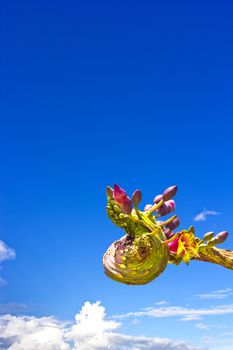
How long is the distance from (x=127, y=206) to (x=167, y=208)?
406 millimetres

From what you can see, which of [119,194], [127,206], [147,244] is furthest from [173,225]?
[119,194]

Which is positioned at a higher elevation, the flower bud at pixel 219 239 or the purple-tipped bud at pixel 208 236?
the purple-tipped bud at pixel 208 236

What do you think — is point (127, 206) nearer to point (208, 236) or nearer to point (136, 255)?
point (136, 255)

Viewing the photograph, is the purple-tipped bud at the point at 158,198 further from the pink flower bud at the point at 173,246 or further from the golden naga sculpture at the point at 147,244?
the pink flower bud at the point at 173,246

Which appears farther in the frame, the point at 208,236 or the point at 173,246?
the point at 173,246

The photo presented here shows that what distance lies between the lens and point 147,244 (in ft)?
12.1

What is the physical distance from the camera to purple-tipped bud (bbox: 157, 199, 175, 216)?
149 inches

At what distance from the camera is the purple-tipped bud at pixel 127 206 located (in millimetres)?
3496

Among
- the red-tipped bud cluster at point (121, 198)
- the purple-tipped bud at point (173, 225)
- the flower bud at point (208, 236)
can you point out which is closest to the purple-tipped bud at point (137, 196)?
the red-tipped bud cluster at point (121, 198)

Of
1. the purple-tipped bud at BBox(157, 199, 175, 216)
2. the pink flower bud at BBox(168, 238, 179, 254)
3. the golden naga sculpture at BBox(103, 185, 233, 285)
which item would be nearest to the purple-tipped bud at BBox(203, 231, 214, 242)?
the golden naga sculpture at BBox(103, 185, 233, 285)

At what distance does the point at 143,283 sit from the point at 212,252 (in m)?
0.69

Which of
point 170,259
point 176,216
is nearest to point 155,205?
point 176,216

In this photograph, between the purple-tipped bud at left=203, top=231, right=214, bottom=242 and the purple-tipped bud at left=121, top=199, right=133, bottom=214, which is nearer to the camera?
the purple-tipped bud at left=121, top=199, right=133, bottom=214

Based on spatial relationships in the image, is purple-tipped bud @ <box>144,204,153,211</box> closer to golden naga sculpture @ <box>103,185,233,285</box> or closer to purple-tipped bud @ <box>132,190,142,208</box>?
golden naga sculpture @ <box>103,185,233,285</box>
